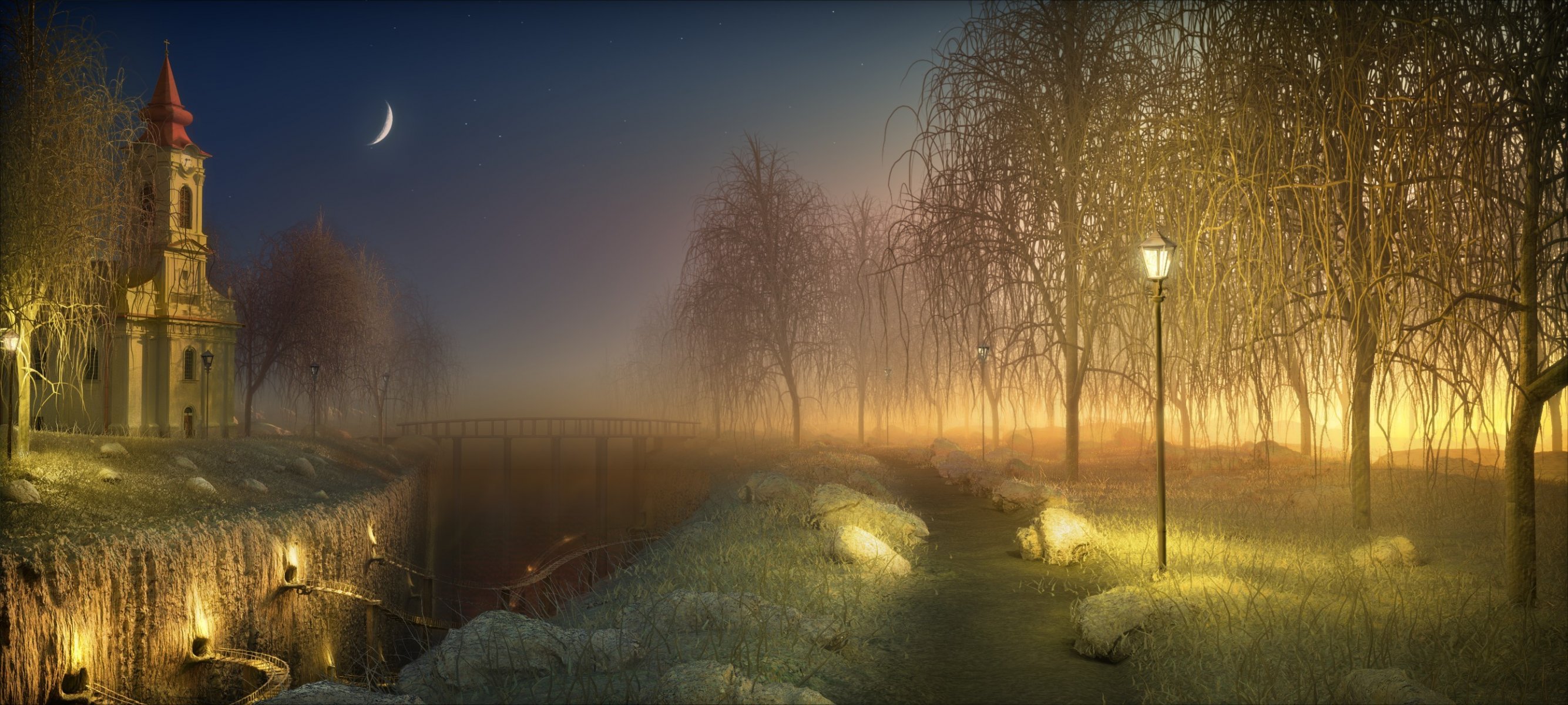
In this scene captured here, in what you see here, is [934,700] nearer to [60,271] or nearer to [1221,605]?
[1221,605]

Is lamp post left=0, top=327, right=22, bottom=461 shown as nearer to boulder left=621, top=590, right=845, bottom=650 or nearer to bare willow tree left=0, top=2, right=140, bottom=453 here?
bare willow tree left=0, top=2, right=140, bottom=453

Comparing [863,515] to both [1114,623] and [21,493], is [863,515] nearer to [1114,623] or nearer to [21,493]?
[1114,623]

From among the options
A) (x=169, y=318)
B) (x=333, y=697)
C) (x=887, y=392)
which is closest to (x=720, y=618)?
(x=333, y=697)

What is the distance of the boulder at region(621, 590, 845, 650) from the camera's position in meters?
5.14

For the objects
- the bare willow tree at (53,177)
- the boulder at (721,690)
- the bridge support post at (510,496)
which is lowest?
the bridge support post at (510,496)

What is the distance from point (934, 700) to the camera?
4586 mm

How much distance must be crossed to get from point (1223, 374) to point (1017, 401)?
753cm

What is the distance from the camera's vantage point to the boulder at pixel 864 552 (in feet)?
24.7

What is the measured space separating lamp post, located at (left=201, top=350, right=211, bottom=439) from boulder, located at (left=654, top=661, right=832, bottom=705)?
2385 centimetres

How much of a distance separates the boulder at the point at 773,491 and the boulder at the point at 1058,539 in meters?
3.36

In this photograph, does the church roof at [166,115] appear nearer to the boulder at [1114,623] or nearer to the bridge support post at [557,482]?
the bridge support post at [557,482]

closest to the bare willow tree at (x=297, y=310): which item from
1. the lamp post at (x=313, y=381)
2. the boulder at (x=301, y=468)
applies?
the lamp post at (x=313, y=381)

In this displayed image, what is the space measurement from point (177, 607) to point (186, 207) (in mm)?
18025

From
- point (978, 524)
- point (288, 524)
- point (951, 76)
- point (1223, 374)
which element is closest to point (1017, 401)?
point (978, 524)
